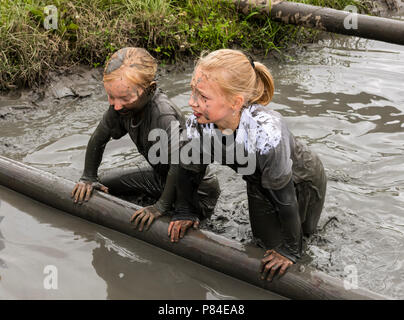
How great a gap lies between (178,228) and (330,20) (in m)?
4.03

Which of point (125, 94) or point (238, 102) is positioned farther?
point (125, 94)

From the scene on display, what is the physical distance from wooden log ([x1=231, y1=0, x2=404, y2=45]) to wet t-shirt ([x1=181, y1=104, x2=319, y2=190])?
3.52 meters

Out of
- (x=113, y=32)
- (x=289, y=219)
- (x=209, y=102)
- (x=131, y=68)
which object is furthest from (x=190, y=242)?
(x=113, y=32)

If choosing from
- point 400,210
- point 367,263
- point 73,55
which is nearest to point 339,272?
point 367,263

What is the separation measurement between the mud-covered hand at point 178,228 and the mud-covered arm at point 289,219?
22.6 inches

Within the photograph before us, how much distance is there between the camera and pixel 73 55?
19.7ft

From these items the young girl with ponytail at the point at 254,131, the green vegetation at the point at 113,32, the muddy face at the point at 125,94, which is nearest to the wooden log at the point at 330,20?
the green vegetation at the point at 113,32

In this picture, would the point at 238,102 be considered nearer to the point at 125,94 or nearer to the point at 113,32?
the point at 125,94

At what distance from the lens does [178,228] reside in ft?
10.5

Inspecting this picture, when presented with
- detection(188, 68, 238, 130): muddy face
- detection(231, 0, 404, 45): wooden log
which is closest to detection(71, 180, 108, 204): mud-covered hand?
detection(188, 68, 238, 130): muddy face

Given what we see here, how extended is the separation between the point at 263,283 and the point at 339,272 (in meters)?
0.60

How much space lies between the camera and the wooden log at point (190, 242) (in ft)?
9.08

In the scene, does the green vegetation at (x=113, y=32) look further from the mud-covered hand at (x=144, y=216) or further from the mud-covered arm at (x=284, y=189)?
the mud-covered arm at (x=284, y=189)

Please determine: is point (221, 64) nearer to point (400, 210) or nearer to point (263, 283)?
point (263, 283)
